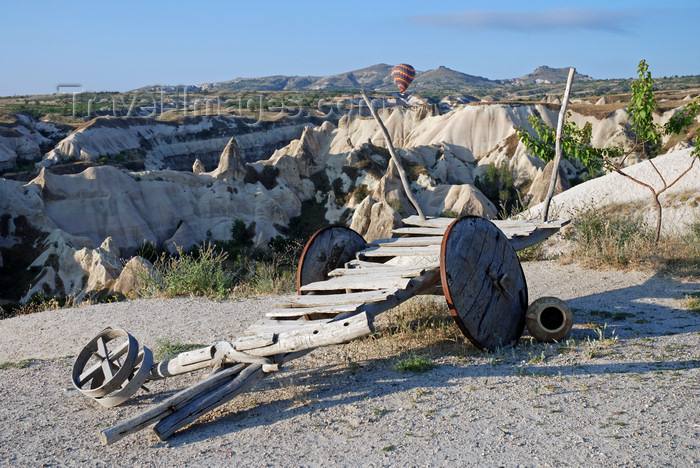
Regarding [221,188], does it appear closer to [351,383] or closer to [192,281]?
[192,281]

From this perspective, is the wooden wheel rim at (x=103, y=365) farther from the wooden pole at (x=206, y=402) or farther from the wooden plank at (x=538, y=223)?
the wooden plank at (x=538, y=223)

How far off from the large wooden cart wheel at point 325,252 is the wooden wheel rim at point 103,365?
175cm

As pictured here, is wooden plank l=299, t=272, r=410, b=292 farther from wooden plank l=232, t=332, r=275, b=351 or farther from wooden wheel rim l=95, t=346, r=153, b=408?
wooden wheel rim l=95, t=346, r=153, b=408

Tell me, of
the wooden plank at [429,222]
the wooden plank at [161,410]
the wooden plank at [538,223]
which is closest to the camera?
the wooden plank at [161,410]

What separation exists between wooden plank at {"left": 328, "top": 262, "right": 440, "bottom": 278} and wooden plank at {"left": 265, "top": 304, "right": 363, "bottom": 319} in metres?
0.63

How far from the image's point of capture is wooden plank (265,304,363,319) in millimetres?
4574

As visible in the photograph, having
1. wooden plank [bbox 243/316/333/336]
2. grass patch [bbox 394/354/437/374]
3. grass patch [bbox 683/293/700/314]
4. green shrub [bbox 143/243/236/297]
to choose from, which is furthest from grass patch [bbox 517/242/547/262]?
wooden plank [bbox 243/316/333/336]

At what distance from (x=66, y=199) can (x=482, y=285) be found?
94.0 ft

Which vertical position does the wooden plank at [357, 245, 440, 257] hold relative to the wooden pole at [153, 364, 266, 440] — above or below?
above

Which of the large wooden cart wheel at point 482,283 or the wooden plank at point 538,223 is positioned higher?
the wooden plank at point 538,223

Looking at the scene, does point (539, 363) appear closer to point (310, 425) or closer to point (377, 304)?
point (377, 304)

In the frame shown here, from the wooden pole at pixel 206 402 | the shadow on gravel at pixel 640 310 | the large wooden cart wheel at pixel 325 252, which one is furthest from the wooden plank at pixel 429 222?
the wooden pole at pixel 206 402

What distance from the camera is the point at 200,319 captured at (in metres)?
7.11

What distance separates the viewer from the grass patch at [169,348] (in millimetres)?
5744
